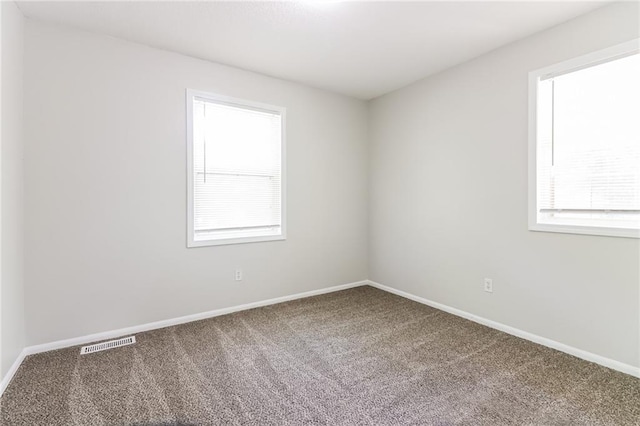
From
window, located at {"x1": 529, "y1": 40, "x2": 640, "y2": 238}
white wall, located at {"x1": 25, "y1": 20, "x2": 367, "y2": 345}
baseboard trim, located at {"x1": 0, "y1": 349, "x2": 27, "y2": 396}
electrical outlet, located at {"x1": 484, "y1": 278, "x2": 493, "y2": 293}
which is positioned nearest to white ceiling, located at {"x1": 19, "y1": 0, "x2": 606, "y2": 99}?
white wall, located at {"x1": 25, "y1": 20, "x2": 367, "y2": 345}

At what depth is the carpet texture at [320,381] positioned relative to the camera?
1.69 meters

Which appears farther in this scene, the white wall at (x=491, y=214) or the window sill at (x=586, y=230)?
the white wall at (x=491, y=214)

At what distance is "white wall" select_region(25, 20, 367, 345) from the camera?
238 cm

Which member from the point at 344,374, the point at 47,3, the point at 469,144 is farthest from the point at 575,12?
the point at 47,3

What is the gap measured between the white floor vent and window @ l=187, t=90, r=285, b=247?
94cm

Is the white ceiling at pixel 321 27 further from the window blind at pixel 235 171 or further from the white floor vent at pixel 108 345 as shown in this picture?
the white floor vent at pixel 108 345

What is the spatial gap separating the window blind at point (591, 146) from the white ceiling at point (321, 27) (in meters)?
0.52

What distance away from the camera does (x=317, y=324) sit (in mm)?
2973

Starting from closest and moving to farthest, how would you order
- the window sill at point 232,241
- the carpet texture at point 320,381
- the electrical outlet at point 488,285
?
1. the carpet texture at point 320,381
2. the electrical outlet at point 488,285
3. the window sill at point 232,241

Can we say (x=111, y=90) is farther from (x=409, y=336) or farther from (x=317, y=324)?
Result: (x=409, y=336)

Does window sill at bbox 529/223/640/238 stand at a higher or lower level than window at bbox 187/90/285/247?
lower

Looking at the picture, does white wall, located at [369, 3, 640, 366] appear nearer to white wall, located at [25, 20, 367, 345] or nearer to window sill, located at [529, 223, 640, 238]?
window sill, located at [529, 223, 640, 238]

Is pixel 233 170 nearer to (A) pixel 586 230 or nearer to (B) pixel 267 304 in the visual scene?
(B) pixel 267 304

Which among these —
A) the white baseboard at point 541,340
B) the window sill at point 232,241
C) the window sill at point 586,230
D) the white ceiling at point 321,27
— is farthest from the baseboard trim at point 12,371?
the window sill at point 586,230
